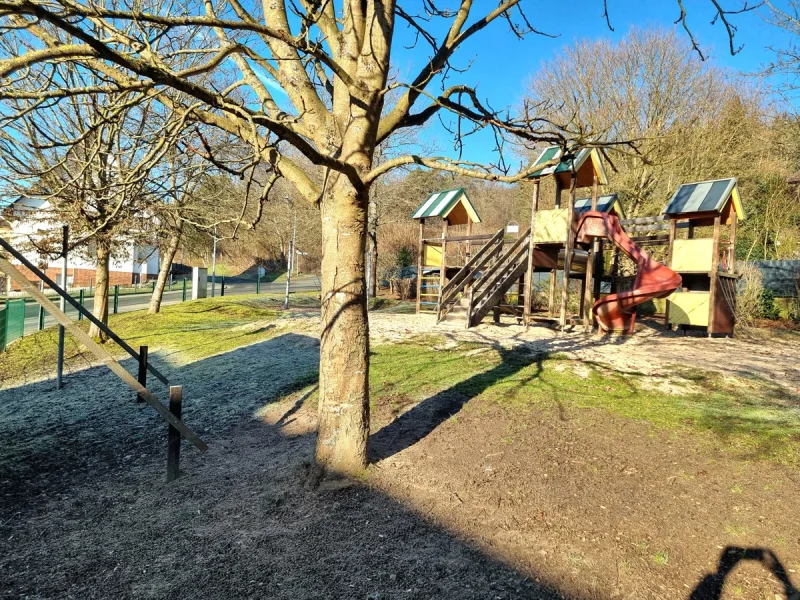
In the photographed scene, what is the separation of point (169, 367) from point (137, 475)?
16.2ft

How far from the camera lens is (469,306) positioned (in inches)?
443

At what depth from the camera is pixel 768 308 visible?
14.6m

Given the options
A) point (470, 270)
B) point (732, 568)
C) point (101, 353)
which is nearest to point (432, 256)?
point (470, 270)

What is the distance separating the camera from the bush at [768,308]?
1453 cm

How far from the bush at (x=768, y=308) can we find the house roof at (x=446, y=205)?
28.6ft

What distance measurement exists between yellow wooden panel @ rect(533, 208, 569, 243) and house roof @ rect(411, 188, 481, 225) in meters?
5.06

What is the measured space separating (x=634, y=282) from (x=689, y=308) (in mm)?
2004

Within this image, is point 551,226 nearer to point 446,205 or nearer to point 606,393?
point 446,205

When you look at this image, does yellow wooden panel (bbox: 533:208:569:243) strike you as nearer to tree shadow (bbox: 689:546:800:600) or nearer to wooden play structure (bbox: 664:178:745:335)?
wooden play structure (bbox: 664:178:745:335)

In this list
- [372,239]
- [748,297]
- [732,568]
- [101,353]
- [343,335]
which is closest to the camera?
[732,568]

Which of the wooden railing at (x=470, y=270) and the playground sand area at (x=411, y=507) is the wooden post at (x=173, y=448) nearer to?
the playground sand area at (x=411, y=507)

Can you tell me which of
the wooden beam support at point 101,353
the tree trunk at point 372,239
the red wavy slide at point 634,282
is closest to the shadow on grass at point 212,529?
the wooden beam support at point 101,353

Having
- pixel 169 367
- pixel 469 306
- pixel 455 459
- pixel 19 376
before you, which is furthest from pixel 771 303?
pixel 19 376

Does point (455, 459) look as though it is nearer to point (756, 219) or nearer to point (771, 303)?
point (771, 303)
